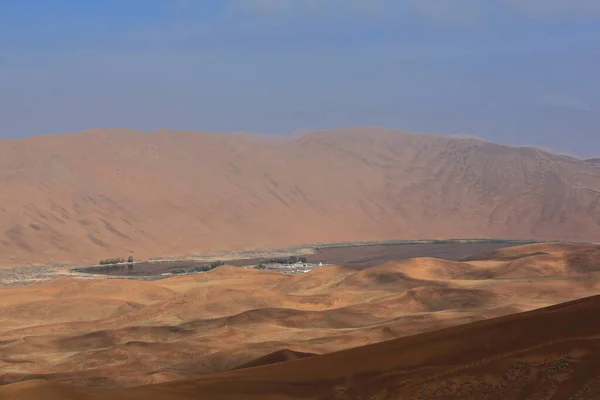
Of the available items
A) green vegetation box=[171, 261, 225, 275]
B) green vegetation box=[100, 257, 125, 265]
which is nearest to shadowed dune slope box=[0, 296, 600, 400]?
green vegetation box=[171, 261, 225, 275]

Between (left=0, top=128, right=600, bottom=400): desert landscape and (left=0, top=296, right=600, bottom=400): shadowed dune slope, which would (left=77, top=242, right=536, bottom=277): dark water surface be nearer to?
(left=0, top=128, right=600, bottom=400): desert landscape

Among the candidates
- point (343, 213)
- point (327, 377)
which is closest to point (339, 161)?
point (343, 213)

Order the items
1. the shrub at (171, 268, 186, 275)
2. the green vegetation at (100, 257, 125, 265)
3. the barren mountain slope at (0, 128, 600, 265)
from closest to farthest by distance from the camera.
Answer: the shrub at (171, 268, 186, 275), the green vegetation at (100, 257, 125, 265), the barren mountain slope at (0, 128, 600, 265)

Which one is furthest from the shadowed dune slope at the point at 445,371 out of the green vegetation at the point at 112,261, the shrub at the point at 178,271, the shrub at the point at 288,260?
the green vegetation at the point at 112,261

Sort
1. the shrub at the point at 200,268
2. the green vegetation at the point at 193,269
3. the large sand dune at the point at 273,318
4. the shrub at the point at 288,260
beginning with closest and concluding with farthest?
the large sand dune at the point at 273,318 → the green vegetation at the point at 193,269 → the shrub at the point at 200,268 → the shrub at the point at 288,260

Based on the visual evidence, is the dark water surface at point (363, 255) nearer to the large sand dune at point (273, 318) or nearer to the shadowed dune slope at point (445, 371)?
the large sand dune at point (273, 318)

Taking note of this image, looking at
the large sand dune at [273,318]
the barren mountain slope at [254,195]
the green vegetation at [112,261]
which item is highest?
the barren mountain slope at [254,195]
